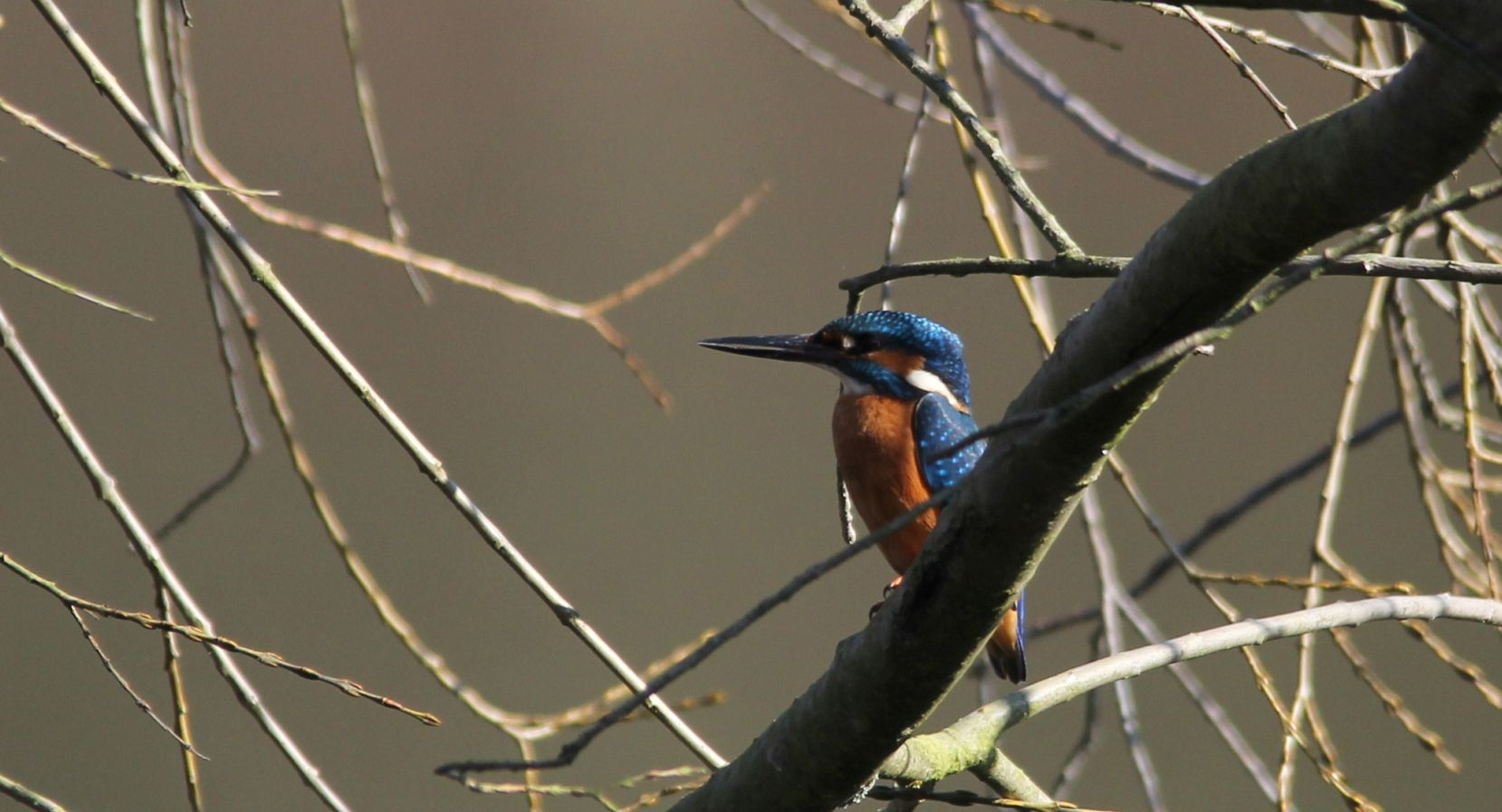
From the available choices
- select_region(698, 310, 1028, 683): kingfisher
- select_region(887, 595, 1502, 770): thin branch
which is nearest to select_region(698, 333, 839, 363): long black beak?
select_region(698, 310, 1028, 683): kingfisher

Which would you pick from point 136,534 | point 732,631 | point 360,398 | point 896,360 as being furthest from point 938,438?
point 732,631

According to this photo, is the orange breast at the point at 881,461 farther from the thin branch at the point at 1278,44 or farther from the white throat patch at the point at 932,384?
the thin branch at the point at 1278,44

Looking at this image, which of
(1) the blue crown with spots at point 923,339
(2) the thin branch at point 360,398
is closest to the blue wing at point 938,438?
(1) the blue crown with spots at point 923,339

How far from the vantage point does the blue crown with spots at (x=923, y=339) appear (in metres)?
1.99

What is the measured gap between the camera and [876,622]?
0.90 m

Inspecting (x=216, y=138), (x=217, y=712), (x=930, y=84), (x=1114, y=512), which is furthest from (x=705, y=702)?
(x=216, y=138)

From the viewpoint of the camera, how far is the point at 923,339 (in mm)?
2031

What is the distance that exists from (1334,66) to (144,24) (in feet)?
3.30

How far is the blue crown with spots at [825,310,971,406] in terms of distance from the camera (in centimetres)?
199

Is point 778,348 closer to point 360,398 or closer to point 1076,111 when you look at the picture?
point 1076,111

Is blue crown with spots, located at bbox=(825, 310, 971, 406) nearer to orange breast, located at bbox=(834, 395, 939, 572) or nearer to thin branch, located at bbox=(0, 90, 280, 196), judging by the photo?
orange breast, located at bbox=(834, 395, 939, 572)

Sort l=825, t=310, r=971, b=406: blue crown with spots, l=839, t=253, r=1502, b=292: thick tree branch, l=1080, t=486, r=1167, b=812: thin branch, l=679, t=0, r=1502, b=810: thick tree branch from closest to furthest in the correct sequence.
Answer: l=679, t=0, r=1502, b=810: thick tree branch → l=839, t=253, r=1502, b=292: thick tree branch → l=1080, t=486, r=1167, b=812: thin branch → l=825, t=310, r=971, b=406: blue crown with spots

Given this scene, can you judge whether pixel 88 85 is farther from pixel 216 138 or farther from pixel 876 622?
pixel 876 622

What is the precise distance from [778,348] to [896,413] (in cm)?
19
